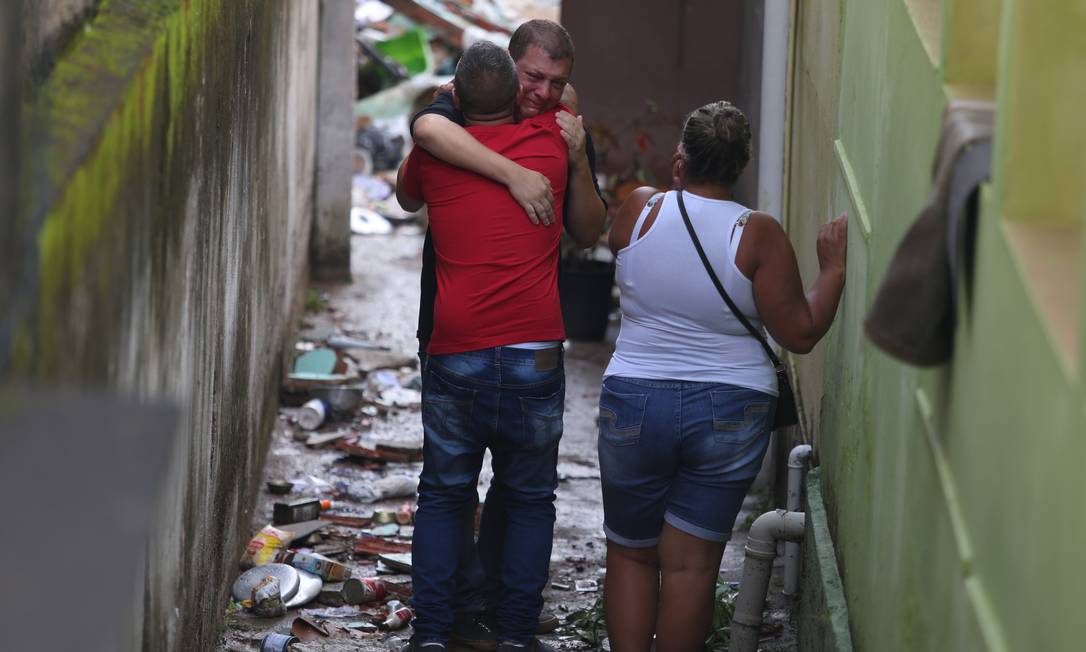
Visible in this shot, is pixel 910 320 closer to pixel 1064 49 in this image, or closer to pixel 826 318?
pixel 1064 49

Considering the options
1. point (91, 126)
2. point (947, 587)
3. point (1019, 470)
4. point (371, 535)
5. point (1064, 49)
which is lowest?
point (371, 535)

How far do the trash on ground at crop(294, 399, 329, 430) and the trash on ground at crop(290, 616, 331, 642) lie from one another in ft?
8.68

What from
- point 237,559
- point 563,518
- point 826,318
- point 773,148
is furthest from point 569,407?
point 826,318

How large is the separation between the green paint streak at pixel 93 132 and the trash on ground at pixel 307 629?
2.22 meters

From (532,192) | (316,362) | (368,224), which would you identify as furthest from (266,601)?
(368,224)

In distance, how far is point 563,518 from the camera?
6641mm

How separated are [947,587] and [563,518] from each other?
161 inches

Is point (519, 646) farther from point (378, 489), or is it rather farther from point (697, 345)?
point (378, 489)

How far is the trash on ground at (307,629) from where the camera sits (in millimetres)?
5062

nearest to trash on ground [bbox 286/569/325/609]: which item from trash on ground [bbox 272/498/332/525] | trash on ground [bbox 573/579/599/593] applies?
trash on ground [bbox 272/498/332/525]

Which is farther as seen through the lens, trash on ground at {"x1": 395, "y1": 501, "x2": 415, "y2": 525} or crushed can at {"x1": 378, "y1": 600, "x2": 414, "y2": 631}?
trash on ground at {"x1": 395, "y1": 501, "x2": 415, "y2": 525}

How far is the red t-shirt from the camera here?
437 cm

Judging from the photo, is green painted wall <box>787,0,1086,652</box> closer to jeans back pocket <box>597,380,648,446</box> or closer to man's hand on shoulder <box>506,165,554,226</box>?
jeans back pocket <box>597,380,648,446</box>

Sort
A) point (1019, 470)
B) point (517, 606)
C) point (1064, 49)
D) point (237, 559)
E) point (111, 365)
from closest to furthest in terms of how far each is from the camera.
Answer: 1. point (1019, 470)
2. point (1064, 49)
3. point (111, 365)
4. point (517, 606)
5. point (237, 559)
